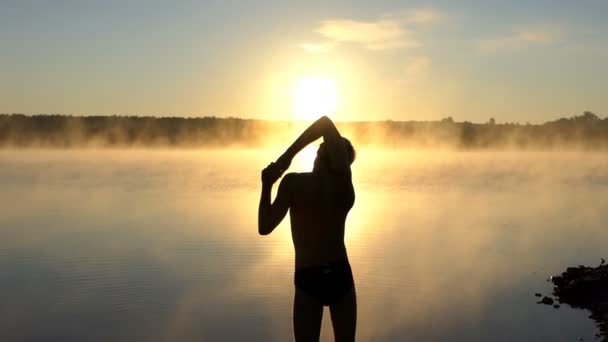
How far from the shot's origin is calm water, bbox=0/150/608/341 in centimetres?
1299

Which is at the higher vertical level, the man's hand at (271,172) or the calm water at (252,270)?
the man's hand at (271,172)

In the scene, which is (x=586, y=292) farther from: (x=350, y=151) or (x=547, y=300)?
(x=350, y=151)

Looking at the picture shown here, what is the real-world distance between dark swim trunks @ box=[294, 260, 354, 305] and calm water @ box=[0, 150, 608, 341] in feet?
23.7

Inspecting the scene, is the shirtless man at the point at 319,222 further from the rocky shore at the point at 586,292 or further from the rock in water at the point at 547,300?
the rock in water at the point at 547,300

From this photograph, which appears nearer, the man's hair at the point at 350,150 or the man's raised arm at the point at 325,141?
the man's raised arm at the point at 325,141

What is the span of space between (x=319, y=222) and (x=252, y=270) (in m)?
14.4

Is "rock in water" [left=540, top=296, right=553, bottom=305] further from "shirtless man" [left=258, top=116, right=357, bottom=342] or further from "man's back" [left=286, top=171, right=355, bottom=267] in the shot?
"man's back" [left=286, top=171, right=355, bottom=267]

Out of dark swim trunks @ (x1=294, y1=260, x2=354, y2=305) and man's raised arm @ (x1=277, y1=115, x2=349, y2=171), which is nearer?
man's raised arm @ (x1=277, y1=115, x2=349, y2=171)

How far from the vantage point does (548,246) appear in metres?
24.3

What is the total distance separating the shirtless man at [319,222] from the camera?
4848 mm

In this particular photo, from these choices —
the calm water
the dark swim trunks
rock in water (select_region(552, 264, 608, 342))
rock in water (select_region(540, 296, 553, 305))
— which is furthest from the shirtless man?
rock in water (select_region(540, 296, 553, 305))

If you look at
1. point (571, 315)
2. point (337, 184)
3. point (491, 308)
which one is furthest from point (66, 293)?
point (337, 184)

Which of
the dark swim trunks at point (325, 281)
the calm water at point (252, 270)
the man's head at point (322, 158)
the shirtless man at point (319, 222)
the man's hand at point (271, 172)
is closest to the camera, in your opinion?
the man's hand at point (271, 172)

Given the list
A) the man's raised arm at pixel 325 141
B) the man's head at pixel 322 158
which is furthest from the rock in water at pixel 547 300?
the man's raised arm at pixel 325 141
